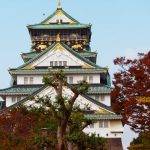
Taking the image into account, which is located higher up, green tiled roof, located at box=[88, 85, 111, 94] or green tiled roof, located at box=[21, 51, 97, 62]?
green tiled roof, located at box=[21, 51, 97, 62]

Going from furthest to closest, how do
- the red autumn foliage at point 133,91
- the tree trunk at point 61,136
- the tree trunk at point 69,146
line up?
the red autumn foliage at point 133,91 → the tree trunk at point 69,146 → the tree trunk at point 61,136

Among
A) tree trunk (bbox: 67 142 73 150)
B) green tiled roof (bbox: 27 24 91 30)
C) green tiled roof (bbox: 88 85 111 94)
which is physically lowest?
tree trunk (bbox: 67 142 73 150)

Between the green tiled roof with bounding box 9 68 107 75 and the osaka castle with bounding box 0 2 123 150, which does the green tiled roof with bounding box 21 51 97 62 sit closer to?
the osaka castle with bounding box 0 2 123 150

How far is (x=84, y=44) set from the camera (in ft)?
214

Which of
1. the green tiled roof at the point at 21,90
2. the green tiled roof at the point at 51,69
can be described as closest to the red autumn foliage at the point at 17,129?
the green tiled roof at the point at 21,90

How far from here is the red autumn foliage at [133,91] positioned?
48.0 m

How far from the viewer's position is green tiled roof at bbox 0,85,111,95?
54.8 m

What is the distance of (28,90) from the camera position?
55.9 m

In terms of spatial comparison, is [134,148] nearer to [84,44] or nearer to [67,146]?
[67,146]

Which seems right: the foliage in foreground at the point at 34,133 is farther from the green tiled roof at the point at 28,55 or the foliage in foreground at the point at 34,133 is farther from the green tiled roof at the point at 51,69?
the green tiled roof at the point at 28,55

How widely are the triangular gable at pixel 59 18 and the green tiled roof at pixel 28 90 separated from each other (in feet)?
42.1

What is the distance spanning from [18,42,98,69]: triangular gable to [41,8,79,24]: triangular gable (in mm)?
8509

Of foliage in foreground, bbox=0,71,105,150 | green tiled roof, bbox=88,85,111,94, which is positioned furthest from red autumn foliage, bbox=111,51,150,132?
foliage in foreground, bbox=0,71,105,150

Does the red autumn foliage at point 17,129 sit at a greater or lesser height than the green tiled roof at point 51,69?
lesser
